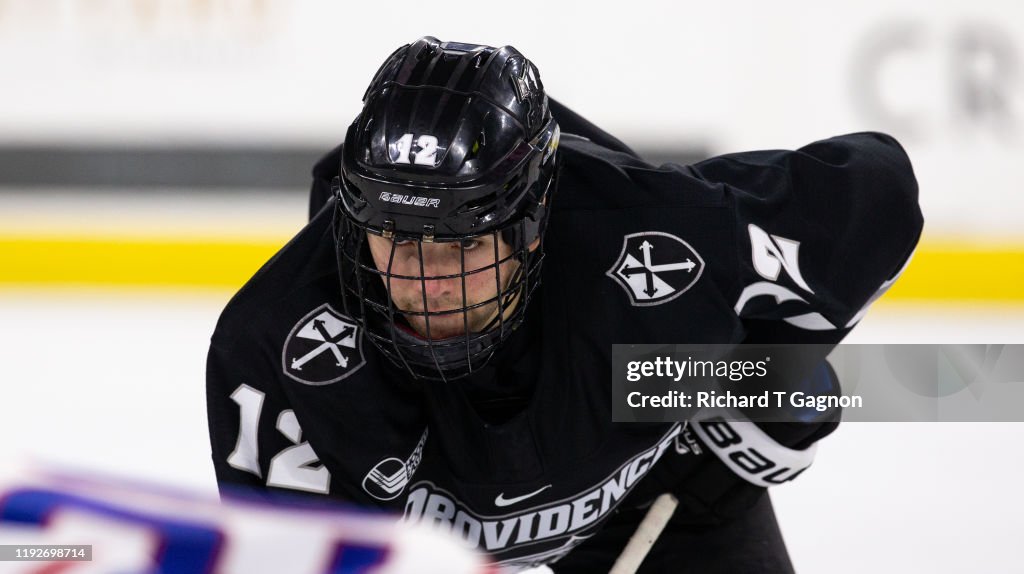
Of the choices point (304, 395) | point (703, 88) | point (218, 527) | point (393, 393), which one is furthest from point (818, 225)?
point (703, 88)

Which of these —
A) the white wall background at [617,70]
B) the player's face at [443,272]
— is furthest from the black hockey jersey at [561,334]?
the white wall background at [617,70]

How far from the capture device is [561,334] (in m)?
1.56

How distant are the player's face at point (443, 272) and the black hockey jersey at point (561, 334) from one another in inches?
4.8

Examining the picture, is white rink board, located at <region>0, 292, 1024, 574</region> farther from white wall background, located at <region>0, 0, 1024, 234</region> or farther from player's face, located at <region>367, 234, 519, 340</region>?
player's face, located at <region>367, 234, 519, 340</region>

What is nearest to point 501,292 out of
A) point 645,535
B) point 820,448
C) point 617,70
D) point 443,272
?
point 443,272

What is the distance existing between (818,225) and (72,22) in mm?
2779

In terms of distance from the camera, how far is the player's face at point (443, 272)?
141cm

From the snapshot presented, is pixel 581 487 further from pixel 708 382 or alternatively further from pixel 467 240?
pixel 467 240

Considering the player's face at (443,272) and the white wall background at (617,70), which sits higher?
the player's face at (443,272)

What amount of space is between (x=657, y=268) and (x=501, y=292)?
0.77 feet

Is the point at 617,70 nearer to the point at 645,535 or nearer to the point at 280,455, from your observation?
the point at 645,535

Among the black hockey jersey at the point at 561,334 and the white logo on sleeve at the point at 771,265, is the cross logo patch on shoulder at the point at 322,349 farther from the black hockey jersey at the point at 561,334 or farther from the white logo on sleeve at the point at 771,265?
the white logo on sleeve at the point at 771,265

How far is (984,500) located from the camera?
2486 mm

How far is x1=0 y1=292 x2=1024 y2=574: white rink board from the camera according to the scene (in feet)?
7.70
